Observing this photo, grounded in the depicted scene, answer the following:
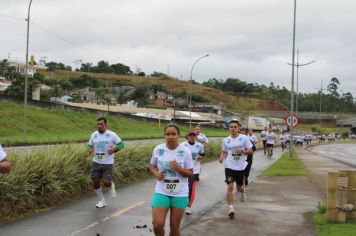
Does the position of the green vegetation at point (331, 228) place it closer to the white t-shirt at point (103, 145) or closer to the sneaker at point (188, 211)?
the sneaker at point (188, 211)

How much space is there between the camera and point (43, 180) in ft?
35.4

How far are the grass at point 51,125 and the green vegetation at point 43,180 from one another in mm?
16979

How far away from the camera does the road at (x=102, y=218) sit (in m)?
8.41

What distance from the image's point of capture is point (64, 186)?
454 inches

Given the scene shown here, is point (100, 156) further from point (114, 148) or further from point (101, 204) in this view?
point (101, 204)

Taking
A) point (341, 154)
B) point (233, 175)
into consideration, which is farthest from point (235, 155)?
point (341, 154)

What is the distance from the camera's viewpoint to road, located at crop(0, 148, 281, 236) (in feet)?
27.6

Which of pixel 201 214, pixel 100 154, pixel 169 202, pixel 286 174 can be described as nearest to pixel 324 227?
pixel 201 214

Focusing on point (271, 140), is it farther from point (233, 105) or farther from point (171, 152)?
point (233, 105)

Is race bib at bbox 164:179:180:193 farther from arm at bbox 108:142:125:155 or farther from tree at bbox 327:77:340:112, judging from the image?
tree at bbox 327:77:340:112

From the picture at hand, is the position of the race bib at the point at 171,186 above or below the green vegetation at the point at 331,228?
above

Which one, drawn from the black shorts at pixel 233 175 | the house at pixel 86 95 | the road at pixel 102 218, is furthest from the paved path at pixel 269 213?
the house at pixel 86 95

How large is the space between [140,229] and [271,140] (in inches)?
924

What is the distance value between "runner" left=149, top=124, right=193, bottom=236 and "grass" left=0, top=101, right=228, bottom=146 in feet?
76.9
